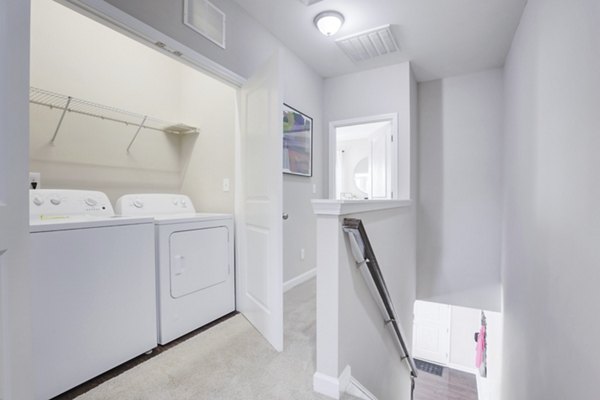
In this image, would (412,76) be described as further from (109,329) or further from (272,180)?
(109,329)

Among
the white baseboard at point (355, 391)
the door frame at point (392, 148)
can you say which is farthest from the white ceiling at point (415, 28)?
the white baseboard at point (355, 391)

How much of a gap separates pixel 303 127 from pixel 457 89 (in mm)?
2203

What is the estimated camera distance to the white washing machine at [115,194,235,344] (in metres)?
1.83

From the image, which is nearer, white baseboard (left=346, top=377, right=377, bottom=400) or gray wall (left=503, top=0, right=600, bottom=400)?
gray wall (left=503, top=0, right=600, bottom=400)

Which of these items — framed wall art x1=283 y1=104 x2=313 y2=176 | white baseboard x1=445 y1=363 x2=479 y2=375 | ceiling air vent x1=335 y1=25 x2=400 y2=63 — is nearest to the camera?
ceiling air vent x1=335 y1=25 x2=400 y2=63

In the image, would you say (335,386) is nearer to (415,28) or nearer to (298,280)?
(298,280)

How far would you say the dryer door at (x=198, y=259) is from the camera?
1.89 meters

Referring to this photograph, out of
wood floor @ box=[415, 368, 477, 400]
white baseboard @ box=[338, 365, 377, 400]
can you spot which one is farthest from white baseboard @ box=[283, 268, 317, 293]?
wood floor @ box=[415, 368, 477, 400]

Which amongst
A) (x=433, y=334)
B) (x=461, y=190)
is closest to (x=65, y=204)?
(x=461, y=190)

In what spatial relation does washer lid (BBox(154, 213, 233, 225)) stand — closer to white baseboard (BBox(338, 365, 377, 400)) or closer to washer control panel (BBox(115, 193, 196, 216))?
washer control panel (BBox(115, 193, 196, 216))

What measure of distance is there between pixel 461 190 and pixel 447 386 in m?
4.03

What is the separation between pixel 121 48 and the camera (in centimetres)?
245

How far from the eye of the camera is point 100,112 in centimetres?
230

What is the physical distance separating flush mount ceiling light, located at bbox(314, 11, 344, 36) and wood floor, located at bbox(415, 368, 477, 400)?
6.01 m
